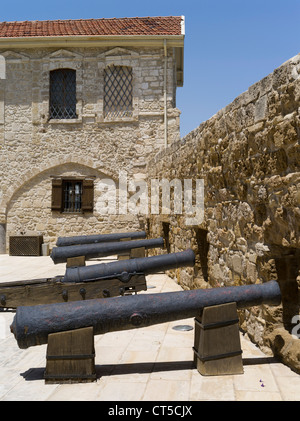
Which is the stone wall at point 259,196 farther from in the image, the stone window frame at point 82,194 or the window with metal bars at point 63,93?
the window with metal bars at point 63,93

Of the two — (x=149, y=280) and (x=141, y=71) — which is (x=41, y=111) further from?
(x=149, y=280)

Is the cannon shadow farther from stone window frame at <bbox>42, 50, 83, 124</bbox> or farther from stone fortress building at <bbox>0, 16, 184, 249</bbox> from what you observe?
stone window frame at <bbox>42, 50, 83, 124</bbox>

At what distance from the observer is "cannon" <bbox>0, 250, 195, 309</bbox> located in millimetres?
4797

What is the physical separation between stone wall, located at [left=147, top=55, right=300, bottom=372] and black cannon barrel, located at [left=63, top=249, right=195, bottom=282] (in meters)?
0.45

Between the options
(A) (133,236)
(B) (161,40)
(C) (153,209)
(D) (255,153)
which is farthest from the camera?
(B) (161,40)

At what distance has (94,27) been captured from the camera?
43.3 ft

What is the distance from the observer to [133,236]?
8.72m

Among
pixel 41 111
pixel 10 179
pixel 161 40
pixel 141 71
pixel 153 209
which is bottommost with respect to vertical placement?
pixel 153 209

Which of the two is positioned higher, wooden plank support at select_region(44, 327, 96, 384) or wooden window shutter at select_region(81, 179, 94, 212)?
wooden window shutter at select_region(81, 179, 94, 212)

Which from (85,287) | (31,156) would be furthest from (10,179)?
(85,287)

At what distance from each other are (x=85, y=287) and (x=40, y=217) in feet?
27.2

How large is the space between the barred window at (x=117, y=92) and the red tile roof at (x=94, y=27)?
113 cm

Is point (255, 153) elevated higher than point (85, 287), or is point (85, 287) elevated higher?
point (255, 153)

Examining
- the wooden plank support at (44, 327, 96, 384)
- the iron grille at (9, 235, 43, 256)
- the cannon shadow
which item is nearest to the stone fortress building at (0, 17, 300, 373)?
the iron grille at (9, 235, 43, 256)
